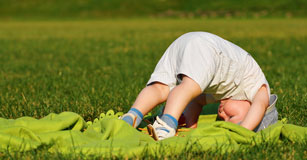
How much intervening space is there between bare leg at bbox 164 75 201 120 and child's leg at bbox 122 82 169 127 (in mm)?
291

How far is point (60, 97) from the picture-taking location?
484 centimetres

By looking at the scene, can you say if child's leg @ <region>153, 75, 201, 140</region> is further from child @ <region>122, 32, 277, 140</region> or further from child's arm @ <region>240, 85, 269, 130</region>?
child's arm @ <region>240, 85, 269, 130</region>

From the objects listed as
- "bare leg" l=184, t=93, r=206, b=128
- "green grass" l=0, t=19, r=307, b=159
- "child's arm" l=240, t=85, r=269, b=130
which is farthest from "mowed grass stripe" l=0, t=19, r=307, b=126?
"bare leg" l=184, t=93, r=206, b=128

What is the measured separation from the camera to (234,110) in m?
3.42

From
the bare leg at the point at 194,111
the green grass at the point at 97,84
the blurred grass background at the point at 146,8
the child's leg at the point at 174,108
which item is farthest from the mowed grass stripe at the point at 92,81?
the blurred grass background at the point at 146,8

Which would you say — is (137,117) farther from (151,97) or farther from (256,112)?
(256,112)

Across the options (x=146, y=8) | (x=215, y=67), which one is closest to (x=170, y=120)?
(x=215, y=67)

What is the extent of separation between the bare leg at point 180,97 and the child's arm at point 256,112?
439 millimetres

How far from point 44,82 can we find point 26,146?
3487mm

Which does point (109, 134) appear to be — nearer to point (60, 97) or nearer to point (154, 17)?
point (60, 97)

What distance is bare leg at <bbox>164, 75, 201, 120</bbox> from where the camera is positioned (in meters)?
3.05

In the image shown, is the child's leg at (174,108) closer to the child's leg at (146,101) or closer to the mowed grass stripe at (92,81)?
the child's leg at (146,101)

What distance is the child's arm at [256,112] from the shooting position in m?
3.15

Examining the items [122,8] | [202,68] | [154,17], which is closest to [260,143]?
[202,68]
